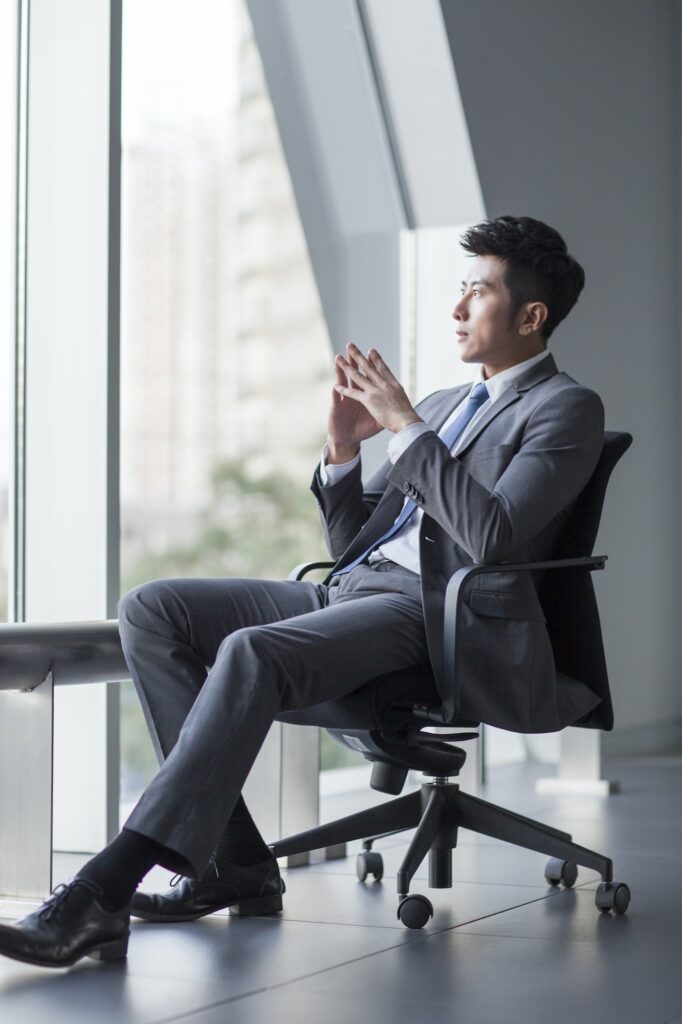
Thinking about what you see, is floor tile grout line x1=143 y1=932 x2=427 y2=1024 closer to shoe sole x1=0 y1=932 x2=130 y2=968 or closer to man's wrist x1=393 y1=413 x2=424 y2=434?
shoe sole x1=0 y1=932 x2=130 y2=968

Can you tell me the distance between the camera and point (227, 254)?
5773 millimetres

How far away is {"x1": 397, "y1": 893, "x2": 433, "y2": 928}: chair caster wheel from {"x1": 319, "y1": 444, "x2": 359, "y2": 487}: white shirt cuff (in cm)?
82

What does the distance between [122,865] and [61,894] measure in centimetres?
9

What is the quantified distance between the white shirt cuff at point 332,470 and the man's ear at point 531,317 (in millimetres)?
401

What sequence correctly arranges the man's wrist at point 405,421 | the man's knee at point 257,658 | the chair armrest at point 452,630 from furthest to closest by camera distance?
1. the man's wrist at point 405,421
2. the chair armrest at point 452,630
3. the man's knee at point 257,658

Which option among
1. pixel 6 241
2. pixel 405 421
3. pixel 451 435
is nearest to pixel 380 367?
pixel 405 421

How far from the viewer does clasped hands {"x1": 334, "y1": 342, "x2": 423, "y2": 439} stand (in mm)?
2506

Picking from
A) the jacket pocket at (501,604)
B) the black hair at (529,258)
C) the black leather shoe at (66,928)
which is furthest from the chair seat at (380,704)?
the black hair at (529,258)

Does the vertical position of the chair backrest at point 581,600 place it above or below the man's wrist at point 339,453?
below

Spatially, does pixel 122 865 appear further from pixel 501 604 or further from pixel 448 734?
pixel 501 604

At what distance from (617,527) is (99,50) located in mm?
2675

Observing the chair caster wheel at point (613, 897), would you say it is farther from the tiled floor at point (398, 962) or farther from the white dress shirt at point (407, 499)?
the white dress shirt at point (407, 499)

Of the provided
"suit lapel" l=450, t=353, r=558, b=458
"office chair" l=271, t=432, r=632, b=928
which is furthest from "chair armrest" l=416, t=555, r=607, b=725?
"suit lapel" l=450, t=353, r=558, b=458

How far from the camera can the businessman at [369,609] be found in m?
2.11
